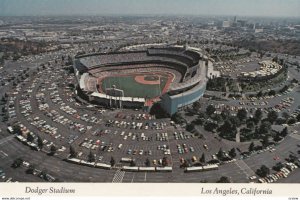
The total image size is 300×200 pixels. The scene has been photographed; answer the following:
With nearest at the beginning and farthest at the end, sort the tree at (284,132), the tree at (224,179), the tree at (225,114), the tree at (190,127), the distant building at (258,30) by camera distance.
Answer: the tree at (224,179)
the tree at (284,132)
the tree at (190,127)
the tree at (225,114)
the distant building at (258,30)

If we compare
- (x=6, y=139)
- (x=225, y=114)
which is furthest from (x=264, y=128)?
(x=6, y=139)

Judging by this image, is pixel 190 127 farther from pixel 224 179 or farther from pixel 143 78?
pixel 143 78

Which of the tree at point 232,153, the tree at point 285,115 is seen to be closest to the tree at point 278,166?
the tree at point 232,153

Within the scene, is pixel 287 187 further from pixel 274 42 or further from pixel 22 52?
pixel 274 42

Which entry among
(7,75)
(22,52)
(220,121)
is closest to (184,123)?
(220,121)

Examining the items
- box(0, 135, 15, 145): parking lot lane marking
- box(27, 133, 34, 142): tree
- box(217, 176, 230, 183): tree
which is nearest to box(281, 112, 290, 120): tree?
box(217, 176, 230, 183): tree

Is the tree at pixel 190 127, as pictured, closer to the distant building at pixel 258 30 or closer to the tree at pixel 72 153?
the tree at pixel 72 153
